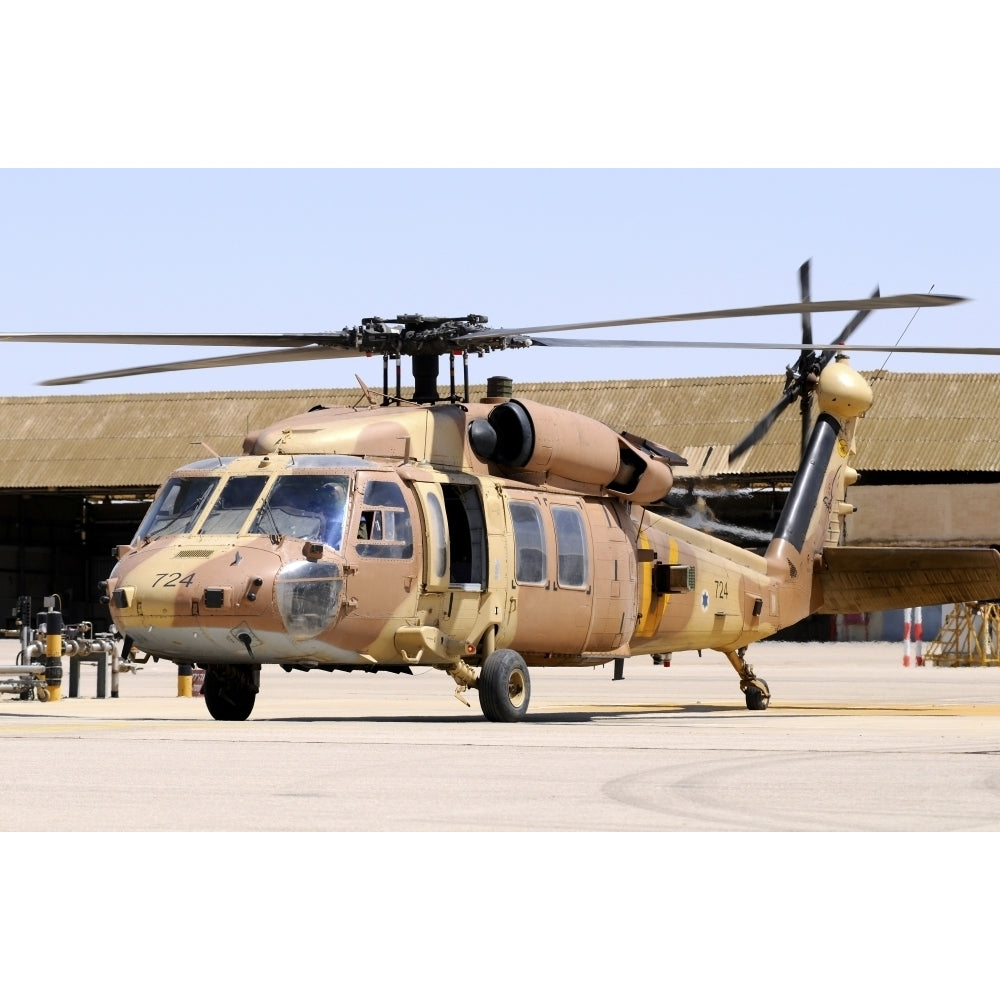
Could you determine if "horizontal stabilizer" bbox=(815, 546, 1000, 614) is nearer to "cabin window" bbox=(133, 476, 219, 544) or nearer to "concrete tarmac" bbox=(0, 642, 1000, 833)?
"concrete tarmac" bbox=(0, 642, 1000, 833)

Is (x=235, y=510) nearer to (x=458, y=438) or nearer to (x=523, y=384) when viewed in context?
(x=458, y=438)

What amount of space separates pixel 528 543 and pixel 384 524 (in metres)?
1.99

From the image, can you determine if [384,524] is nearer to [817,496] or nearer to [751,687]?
[751,687]

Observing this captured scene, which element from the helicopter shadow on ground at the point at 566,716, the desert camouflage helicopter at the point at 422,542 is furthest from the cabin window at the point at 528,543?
the helicopter shadow on ground at the point at 566,716

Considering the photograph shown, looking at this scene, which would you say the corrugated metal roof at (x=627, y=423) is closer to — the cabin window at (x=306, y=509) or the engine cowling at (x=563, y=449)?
the engine cowling at (x=563, y=449)

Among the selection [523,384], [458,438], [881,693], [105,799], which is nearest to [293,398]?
[523,384]

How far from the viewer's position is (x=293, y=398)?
67375mm

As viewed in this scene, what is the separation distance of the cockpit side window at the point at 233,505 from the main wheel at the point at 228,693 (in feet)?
6.79

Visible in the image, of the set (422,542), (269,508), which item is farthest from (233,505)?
(422,542)

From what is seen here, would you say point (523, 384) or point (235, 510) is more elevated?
point (523, 384)

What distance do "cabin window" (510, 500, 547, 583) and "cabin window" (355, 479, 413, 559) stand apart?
1404 mm

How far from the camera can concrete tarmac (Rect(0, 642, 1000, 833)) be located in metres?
9.50

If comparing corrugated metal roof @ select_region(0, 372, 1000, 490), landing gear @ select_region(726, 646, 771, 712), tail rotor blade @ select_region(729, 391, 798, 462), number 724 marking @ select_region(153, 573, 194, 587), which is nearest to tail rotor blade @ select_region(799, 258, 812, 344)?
tail rotor blade @ select_region(729, 391, 798, 462)

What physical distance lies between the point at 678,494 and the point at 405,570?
1198 inches
